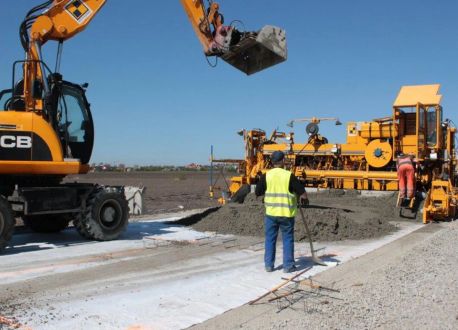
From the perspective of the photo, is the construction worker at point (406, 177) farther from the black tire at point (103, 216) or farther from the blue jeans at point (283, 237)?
the black tire at point (103, 216)

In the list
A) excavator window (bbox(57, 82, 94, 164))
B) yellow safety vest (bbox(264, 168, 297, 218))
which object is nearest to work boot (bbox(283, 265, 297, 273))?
yellow safety vest (bbox(264, 168, 297, 218))

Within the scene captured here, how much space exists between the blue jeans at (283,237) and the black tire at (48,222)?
5113 mm

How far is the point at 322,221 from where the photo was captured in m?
10.2

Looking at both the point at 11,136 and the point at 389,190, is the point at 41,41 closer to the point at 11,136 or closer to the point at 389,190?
the point at 11,136

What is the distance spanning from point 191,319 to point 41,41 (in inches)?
258

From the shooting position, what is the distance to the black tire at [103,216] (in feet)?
30.5

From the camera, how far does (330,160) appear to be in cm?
1664

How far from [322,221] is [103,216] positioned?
14.1ft

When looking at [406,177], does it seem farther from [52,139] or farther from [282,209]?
[52,139]

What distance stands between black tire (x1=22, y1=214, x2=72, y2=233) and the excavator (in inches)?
0.8

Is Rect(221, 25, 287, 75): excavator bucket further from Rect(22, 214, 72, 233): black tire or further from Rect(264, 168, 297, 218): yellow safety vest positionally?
Rect(22, 214, 72, 233): black tire

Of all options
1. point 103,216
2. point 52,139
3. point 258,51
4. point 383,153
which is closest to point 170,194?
point 383,153

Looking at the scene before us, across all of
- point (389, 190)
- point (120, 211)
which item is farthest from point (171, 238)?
point (389, 190)

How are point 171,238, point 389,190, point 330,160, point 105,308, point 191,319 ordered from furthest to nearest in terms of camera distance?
point 330,160 < point 389,190 < point 171,238 < point 105,308 < point 191,319
